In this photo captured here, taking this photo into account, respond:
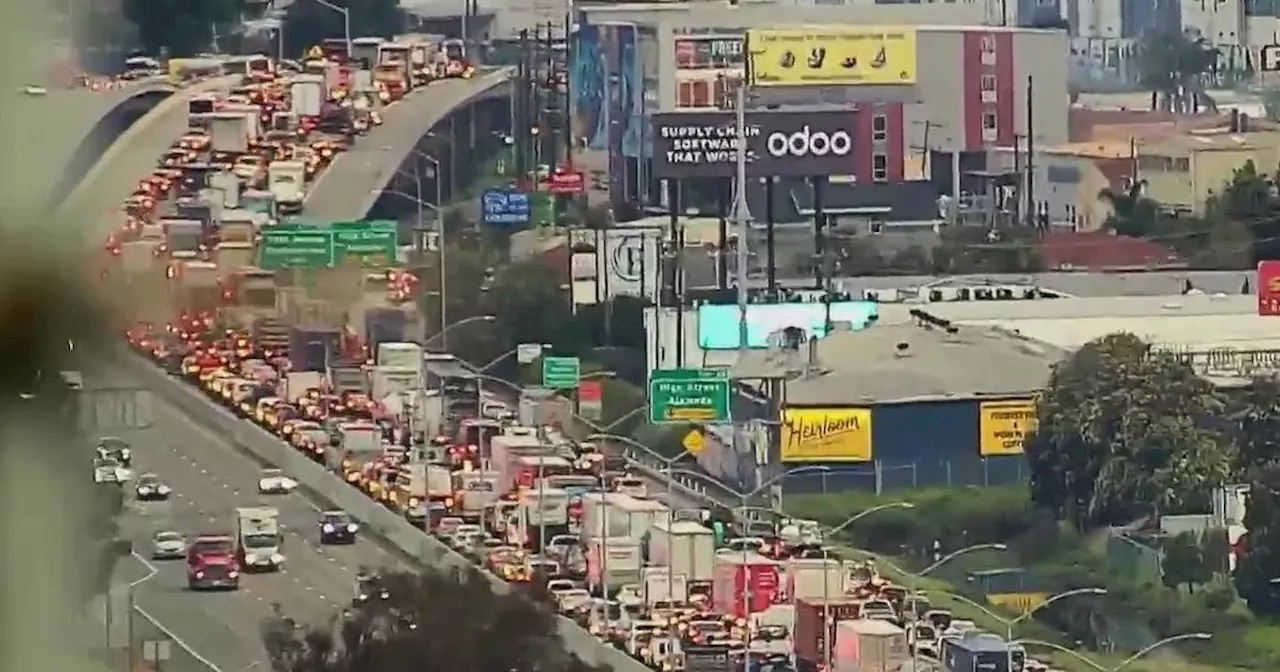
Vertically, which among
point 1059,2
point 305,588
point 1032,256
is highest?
point 1059,2

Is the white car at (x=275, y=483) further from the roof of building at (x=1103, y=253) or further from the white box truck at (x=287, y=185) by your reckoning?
the roof of building at (x=1103, y=253)

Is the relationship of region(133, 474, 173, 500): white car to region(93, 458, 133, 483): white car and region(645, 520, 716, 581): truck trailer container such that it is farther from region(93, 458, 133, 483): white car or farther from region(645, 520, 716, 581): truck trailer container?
region(645, 520, 716, 581): truck trailer container

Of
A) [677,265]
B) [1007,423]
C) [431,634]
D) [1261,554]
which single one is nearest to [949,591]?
[1007,423]

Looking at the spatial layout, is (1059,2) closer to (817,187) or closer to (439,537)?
(817,187)

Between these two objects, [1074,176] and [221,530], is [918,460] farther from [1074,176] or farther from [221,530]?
[221,530]

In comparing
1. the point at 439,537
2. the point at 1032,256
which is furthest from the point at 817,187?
the point at 439,537

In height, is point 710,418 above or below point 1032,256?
below

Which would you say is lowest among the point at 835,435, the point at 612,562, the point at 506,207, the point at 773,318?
the point at 612,562
